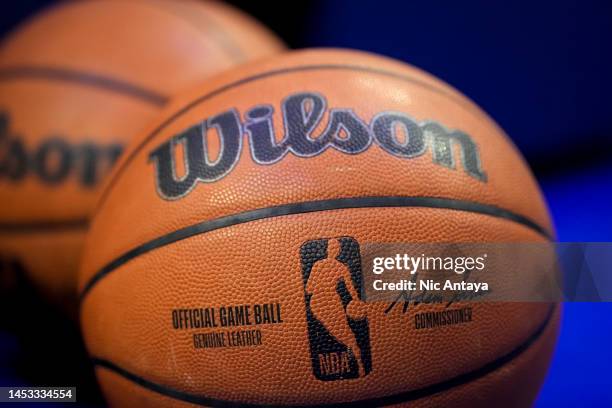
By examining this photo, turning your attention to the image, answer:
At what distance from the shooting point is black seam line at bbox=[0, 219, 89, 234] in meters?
0.91

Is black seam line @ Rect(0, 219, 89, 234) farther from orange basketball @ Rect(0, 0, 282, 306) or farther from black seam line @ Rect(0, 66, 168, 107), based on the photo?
black seam line @ Rect(0, 66, 168, 107)

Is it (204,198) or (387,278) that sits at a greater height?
(204,198)

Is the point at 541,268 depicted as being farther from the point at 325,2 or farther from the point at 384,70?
the point at 325,2

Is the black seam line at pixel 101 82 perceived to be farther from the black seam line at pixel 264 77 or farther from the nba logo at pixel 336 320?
the nba logo at pixel 336 320

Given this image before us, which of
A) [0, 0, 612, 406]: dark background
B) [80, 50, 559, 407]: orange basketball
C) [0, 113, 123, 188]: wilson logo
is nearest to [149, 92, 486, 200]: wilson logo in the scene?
[80, 50, 559, 407]: orange basketball

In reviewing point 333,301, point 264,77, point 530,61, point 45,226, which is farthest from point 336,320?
point 530,61

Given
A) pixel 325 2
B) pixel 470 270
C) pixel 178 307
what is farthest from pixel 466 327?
pixel 325 2

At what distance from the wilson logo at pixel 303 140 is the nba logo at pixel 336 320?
0.12m

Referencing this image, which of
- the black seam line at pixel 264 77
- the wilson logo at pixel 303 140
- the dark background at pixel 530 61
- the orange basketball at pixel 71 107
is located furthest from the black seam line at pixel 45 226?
the dark background at pixel 530 61

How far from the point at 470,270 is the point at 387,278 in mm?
90

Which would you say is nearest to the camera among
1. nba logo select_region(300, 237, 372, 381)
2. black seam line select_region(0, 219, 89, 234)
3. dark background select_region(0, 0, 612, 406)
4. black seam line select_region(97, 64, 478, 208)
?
nba logo select_region(300, 237, 372, 381)

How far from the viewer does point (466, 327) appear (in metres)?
0.58

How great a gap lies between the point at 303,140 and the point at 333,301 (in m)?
0.17

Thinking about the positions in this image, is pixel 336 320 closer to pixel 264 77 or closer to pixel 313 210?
pixel 313 210
